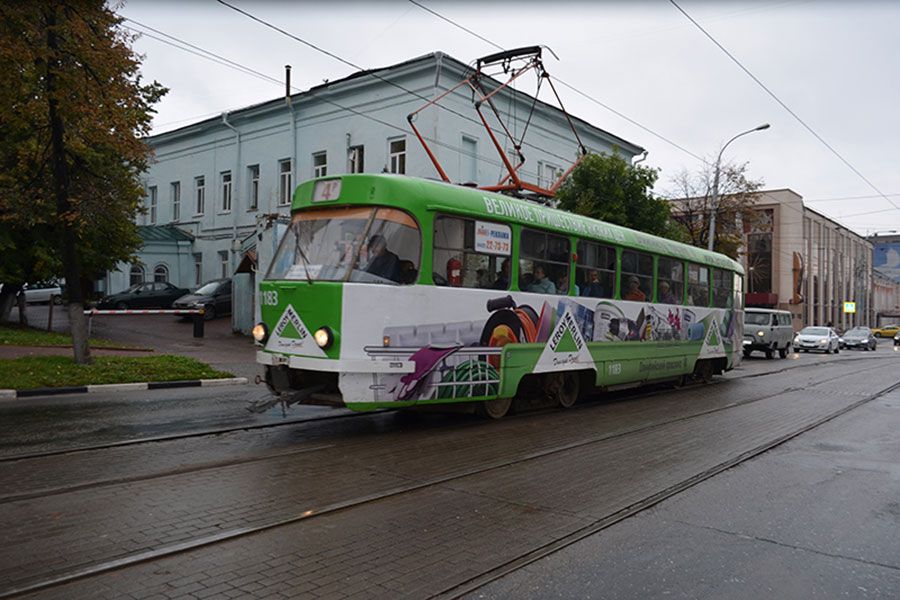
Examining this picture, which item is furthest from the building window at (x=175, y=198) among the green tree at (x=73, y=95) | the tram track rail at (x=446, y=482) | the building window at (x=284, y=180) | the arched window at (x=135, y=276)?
the tram track rail at (x=446, y=482)

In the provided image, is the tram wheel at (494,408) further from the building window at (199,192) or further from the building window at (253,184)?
the building window at (199,192)

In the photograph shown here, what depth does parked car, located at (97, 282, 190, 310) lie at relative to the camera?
28.9 m

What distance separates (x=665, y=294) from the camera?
14.4 m

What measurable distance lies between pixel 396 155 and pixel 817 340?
25.8 meters

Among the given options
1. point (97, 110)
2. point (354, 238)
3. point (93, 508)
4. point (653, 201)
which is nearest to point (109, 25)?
point (97, 110)

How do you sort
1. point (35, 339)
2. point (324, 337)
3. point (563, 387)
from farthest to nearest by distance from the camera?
point (35, 339) < point (563, 387) < point (324, 337)

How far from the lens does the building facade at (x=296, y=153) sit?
25.7 metres

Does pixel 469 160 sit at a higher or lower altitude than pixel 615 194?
higher

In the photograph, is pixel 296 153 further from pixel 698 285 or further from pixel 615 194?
pixel 698 285

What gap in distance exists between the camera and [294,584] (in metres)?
4.22

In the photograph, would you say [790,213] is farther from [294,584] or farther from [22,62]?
[294,584]

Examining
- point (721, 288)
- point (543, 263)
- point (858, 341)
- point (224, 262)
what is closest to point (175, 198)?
point (224, 262)

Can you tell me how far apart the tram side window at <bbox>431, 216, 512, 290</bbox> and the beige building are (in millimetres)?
46617

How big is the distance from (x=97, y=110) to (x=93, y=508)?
9423mm
